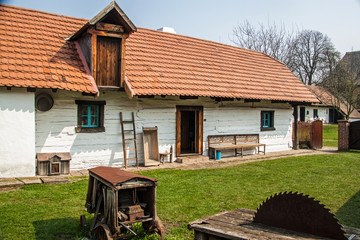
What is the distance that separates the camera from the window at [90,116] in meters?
10.2

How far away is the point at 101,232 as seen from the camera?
4445 mm

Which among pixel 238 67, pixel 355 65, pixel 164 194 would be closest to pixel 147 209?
pixel 164 194

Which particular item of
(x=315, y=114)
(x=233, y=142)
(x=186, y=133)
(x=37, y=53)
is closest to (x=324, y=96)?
(x=315, y=114)

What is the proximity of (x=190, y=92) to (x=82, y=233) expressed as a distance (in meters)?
7.64

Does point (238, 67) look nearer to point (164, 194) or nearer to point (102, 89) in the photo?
point (102, 89)

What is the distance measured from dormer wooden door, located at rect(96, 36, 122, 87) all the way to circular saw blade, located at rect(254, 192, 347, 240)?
7970mm

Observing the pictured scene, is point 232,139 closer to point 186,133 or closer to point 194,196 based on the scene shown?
point 186,133

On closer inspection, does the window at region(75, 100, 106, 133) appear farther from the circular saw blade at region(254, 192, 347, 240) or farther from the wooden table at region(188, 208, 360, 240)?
the circular saw blade at region(254, 192, 347, 240)

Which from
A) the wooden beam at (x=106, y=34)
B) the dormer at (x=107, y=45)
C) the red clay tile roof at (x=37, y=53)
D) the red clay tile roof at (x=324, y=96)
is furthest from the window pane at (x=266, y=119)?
the red clay tile roof at (x=324, y=96)

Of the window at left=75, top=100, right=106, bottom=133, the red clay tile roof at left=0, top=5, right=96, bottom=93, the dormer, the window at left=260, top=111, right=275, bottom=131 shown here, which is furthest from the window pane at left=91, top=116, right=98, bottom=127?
the window at left=260, top=111, right=275, bottom=131

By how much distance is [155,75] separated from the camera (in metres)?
11.9

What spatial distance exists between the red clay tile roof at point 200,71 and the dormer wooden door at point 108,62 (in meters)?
0.58

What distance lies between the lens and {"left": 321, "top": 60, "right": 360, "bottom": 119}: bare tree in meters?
31.5

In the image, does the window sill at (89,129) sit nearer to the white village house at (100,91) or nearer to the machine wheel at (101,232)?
the white village house at (100,91)
